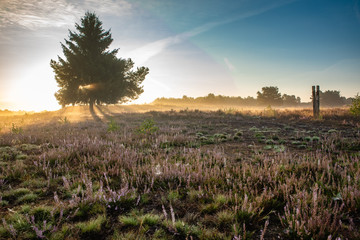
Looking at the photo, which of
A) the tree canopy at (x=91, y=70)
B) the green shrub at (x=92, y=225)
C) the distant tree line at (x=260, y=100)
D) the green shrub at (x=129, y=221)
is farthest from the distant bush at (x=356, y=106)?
the distant tree line at (x=260, y=100)

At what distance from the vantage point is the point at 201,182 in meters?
3.85

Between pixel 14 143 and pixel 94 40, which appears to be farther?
pixel 94 40

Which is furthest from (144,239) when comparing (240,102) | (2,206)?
(240,102)

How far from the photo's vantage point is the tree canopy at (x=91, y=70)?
29.3m

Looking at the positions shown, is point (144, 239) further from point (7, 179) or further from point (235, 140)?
point (235, 140)

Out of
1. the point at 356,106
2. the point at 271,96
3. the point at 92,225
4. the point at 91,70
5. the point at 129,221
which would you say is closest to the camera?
the point at 92,225

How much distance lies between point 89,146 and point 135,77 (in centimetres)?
3000

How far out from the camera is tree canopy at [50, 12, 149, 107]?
96.1 ft

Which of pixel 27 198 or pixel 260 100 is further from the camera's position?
pixel 260 100

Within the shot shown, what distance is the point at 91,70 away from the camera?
29.2m

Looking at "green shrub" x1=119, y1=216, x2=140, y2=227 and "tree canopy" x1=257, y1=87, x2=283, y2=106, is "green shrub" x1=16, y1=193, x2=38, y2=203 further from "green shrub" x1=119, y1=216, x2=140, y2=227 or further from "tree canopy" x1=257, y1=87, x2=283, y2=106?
"tree canopy" x1=257, y1=87, x2=283, y2=106

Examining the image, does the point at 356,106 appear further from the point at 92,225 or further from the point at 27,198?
the point at 27,198

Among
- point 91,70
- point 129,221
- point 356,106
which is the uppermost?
point 91,70

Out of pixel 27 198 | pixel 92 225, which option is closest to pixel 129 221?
pixel 92 225
